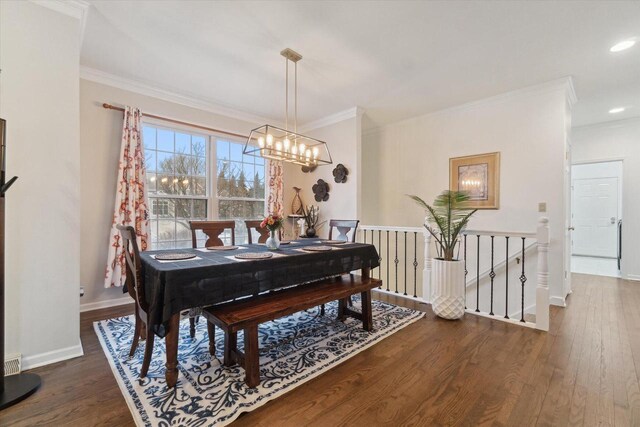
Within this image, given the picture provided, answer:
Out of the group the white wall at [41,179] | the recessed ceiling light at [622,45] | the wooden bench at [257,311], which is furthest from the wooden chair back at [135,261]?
the recessed ceiling light at [622,45]

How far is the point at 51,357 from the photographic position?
79.9 inches

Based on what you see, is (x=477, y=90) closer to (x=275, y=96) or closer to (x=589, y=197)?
(x=275, y=96)

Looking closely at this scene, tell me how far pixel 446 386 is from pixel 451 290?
1.24m

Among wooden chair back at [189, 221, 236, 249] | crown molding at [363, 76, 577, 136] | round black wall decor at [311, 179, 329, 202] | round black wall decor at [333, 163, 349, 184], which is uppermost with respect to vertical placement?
crown molding at [363, 76, 577, 136]

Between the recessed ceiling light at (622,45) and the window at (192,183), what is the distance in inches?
181

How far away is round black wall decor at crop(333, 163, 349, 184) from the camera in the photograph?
15.1 feet

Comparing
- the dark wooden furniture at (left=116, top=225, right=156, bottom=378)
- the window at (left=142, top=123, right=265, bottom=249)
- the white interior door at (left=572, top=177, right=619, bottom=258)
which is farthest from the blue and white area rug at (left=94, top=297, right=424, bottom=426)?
the white interior door at (left=572, top=177, right=619, bottom=258)

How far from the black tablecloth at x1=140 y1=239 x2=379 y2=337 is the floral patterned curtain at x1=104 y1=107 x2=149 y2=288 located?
143 cm

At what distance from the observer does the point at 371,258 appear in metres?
2.87

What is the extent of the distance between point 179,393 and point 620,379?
Answer: 2.91 m

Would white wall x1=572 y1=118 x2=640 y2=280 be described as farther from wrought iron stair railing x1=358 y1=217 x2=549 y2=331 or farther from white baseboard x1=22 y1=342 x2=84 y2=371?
white baseboard x1=22 y1=342 x2=84 y2=371

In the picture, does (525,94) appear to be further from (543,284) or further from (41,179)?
(41,179)

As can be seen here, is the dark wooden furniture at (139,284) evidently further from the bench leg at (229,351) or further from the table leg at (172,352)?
the bench leg at (229,351)

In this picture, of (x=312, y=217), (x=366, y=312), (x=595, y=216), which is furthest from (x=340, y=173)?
(x=595, y=216)
